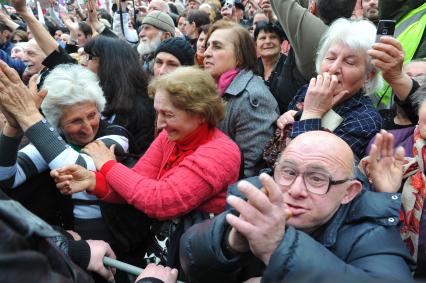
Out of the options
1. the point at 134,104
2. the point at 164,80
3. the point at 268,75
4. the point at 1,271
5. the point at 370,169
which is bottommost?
the point at 268,75

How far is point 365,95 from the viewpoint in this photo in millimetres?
2307

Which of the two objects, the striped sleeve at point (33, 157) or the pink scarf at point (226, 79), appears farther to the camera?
the pink scarf at point (226, 79)

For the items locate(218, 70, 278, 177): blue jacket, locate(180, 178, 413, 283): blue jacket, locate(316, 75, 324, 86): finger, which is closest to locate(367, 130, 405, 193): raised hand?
locate(180, 178, 413, 283): blue jacket

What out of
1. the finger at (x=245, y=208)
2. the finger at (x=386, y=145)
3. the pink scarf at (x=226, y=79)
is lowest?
the pink scarf at (x=226, y=79)

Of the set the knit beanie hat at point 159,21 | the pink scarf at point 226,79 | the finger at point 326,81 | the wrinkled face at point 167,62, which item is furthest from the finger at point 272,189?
the knit beanie hat at point 159,21

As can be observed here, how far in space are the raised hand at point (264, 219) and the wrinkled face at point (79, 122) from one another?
1272 millimetres

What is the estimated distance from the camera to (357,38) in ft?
7.30

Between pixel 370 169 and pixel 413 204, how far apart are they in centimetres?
25

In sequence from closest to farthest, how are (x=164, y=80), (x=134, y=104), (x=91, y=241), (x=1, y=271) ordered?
→ 1. (x=1, y=271)
2. (x=91, y=241)
3. (x=164, y=80)
4. (x=134, y=104)

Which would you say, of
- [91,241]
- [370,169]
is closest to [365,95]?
[370,169]

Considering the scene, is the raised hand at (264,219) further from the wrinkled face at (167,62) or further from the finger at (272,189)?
the wrinkled face at (167,62)

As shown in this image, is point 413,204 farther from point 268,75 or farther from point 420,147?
point 268,75

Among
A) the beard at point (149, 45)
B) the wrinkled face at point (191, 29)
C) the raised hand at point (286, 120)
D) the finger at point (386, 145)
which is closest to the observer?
the finger at point (386, 145)

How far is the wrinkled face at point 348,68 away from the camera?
7.32ft
